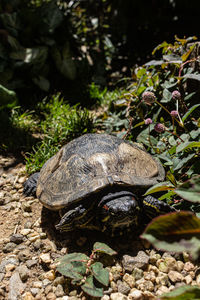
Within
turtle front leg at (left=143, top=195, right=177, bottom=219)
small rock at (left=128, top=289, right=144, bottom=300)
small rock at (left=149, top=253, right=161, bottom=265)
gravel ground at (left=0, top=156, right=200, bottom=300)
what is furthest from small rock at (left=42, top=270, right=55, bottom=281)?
turtle front leg at (left=143, top=195, right=177, bottom=219)

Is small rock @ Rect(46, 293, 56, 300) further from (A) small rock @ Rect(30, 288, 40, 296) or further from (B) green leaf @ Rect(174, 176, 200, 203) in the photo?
(B) green leaf @ Rect(174, 176, 200, 203)

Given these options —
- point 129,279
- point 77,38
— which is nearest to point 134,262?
point 129,279

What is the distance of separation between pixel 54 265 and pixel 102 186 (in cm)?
64

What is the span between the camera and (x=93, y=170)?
209 cm

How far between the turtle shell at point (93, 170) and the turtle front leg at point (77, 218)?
7 centimetres

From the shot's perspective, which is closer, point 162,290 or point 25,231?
point 162,290

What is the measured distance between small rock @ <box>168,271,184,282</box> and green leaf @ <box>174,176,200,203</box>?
2.68ft

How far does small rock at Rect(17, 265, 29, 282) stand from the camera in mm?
1831

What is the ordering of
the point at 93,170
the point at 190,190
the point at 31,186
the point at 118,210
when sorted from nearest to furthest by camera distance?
the point at 190,190
the point at 118,210
the point at 93,170
the point at 31,186

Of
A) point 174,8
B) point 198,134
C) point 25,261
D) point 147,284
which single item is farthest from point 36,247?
point 174,8

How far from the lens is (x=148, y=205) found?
6.57 ft

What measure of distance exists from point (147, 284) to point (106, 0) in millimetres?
5279

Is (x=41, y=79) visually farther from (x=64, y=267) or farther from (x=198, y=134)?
(x=64, y=267)

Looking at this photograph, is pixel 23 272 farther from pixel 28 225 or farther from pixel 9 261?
pixel 28 225
